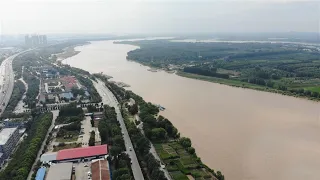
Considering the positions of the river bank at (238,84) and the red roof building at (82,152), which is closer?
the red roof building at (82,152)

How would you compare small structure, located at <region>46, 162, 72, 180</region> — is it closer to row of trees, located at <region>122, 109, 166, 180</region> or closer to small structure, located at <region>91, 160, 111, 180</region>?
small structure, located at <region>91, 160, 111, 180</region>

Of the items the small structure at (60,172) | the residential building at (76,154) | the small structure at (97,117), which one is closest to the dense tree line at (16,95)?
the small structure at (97,117)

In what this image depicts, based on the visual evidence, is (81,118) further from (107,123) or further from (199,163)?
(199,163)

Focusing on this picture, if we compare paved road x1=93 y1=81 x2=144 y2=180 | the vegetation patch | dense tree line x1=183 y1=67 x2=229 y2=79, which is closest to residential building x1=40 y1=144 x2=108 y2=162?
paved road x1=93 y1=81 x2=144 y2=180

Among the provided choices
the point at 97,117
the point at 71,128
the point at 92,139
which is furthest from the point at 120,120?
the point at 92,139

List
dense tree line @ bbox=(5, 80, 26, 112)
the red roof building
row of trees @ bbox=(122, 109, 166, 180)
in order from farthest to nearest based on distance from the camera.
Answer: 1. dense tree line @ bbox=(5, 80, 26, 112)
2. the red roof building
3. row of trees @ bbox=(122, 109, 166, 180)

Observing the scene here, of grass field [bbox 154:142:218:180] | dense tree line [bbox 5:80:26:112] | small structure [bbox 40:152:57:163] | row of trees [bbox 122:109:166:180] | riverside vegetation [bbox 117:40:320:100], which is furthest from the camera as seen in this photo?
riverside vegetation [bbox 117:40:320:100]

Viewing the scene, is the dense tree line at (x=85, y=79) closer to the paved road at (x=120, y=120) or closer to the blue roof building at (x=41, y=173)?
the paved road at (x=120, y=120)
